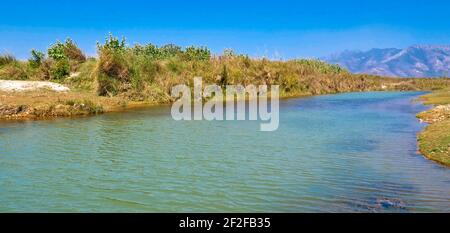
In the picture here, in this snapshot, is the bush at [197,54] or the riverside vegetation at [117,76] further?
the bush at [197,54]

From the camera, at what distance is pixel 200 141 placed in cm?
2116

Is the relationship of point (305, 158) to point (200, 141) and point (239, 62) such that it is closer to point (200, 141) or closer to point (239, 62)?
point (200, 141)

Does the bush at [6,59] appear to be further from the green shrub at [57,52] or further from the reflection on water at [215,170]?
the reflection on water at [215,170]

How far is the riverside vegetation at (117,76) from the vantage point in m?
32.0

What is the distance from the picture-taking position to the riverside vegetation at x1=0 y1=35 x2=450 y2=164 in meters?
32.0

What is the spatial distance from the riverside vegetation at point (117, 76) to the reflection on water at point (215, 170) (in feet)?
15.5

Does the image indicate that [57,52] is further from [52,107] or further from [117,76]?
[52,107]

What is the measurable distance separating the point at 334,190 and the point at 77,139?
1286cm

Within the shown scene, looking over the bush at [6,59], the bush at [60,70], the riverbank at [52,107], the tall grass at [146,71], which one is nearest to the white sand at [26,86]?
the riverbank at [52,107]

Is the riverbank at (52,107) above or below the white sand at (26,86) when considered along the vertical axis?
below

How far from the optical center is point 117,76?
43.8 meters

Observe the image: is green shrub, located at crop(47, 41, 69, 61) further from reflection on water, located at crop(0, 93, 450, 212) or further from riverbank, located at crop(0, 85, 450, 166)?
reflection on water, located at crop(0, 93, 450, 212)
